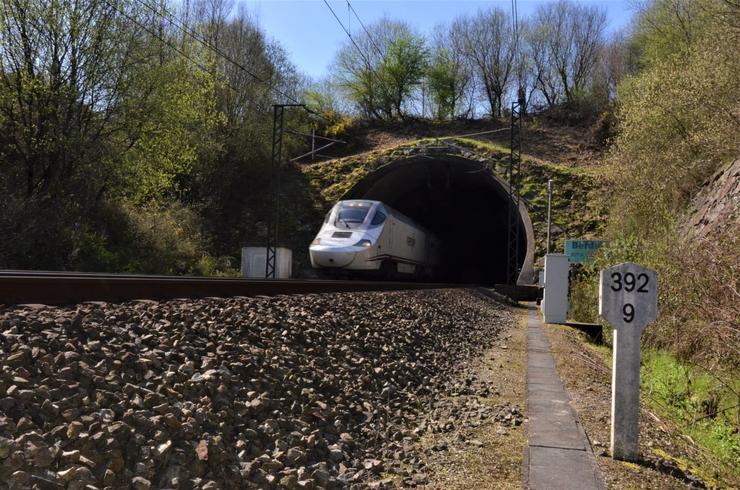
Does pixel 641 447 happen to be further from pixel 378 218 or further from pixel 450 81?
pixel 450 81

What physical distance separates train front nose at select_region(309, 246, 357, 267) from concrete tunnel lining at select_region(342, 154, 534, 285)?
9773 millimetres

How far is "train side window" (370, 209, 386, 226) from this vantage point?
74.2 ft

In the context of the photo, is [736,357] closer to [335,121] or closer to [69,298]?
[69,298]

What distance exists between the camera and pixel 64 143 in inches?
765

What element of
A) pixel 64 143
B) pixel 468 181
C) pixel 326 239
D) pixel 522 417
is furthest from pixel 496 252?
pixel 522 417

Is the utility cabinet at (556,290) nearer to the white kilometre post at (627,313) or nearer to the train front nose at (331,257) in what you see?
the train front nose at (331,257)

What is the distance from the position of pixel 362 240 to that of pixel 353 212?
188 cm

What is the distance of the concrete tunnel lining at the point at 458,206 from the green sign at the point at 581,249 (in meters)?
6.11

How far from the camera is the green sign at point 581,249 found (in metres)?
20.9

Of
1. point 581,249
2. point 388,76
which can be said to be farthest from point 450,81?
point 581,249

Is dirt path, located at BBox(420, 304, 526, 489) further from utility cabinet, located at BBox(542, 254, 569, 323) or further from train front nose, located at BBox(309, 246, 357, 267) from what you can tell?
train front nose, located at BBox(309, 246, 357, 267)

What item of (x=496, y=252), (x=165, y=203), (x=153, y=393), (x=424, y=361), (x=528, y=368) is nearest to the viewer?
(x=153, y=393)

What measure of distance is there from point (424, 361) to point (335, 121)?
136ft

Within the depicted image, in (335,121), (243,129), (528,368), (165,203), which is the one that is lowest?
(528,368)
